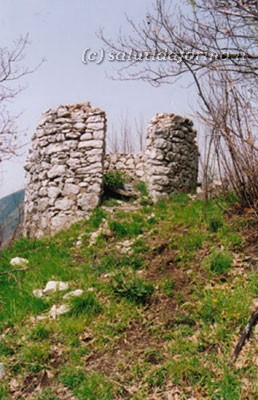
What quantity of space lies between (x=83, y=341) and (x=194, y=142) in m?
7.11

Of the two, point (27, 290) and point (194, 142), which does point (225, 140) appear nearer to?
point (27, 290)

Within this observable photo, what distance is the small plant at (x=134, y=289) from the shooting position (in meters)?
4.61

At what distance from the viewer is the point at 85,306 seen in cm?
460

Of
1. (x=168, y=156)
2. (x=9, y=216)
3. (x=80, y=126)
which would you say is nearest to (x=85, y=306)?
(x=9, y=216)

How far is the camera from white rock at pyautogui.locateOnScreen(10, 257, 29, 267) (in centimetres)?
659

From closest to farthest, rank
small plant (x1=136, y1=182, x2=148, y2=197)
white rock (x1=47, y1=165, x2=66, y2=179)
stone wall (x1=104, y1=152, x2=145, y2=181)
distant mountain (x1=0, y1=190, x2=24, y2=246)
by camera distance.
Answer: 1. distant mountain (x1=0, y1=190, x2=24, y2=246)
2. white rock (x1=47, y1=165, x2=66, y2=179)
3. small plant (x1=136, y1=182, x2=148, y2=197)
4. stone wall (x1=104, y1=152, x2=145, y2=181)

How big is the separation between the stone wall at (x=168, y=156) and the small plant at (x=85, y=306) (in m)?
4.56

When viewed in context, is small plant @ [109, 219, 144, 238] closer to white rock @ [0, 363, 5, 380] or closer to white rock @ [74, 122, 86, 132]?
white rock @ [74, 122, 86, 132]

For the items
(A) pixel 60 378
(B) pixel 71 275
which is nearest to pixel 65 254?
(B) pixel 71 275

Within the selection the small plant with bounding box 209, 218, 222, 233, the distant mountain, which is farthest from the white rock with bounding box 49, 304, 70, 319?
the small plant with bounding box 209, 218, 222, 233

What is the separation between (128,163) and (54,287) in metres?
5.59

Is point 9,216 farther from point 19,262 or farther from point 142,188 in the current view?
point 142,188

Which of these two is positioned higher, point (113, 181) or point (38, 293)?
point (113, 181)

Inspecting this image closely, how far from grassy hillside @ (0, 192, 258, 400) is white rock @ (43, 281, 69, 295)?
0.34 ft
